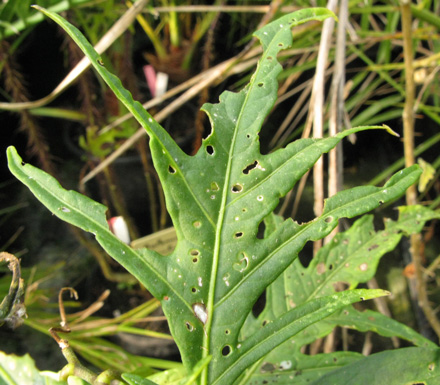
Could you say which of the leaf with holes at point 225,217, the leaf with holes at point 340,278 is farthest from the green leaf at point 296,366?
the leaf with holes at point 225,217

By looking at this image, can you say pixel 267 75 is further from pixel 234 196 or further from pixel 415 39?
pixel 415 39

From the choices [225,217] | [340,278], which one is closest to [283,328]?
[225,217]

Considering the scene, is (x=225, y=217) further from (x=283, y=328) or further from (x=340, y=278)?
(x=340, y=278)

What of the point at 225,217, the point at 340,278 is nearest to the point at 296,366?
the point at 340,278

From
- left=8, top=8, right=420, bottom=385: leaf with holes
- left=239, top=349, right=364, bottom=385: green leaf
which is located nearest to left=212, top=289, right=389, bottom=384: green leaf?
left=8, top=8, right=420, bottom=385: leaf with holes

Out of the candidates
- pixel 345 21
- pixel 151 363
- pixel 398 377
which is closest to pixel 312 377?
pixel 398 377

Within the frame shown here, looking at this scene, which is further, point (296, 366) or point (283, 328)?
point (296, 366)

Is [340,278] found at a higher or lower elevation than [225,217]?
lower
